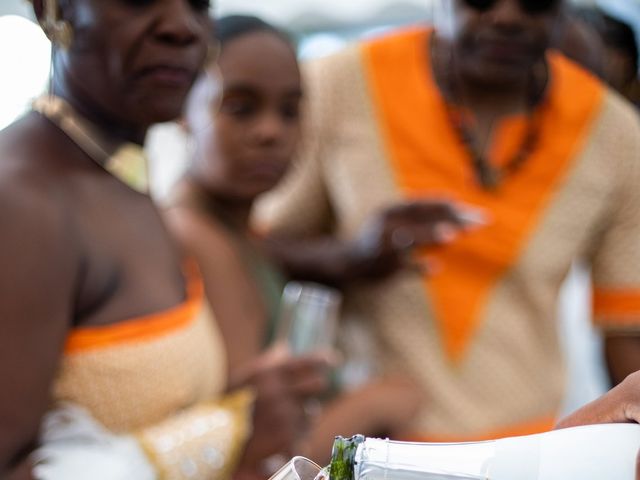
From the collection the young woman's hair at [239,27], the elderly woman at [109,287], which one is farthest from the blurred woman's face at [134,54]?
the young woman's hair at [239,27]

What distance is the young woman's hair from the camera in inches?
38.8

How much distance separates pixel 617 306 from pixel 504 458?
0.77 meters

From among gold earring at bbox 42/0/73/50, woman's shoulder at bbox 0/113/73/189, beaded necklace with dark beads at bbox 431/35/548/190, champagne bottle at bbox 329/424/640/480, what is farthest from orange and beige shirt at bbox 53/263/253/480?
beaded necklace with dark beads at bbox 431/35/548/190

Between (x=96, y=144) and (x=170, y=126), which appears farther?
(x=170, y=126)

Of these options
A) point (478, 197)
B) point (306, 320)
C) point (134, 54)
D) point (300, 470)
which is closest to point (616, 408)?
point (300, 470)

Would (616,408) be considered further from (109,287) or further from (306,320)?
(306,320)

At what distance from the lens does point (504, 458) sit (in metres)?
0.32

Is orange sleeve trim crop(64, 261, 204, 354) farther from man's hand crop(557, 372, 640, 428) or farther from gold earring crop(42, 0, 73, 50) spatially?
man's hand crop(557, 372, 640, 428)

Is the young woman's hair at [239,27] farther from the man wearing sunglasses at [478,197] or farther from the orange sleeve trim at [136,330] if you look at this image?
the orange sleeve trim at [136,330]

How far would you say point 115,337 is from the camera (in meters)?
0.63

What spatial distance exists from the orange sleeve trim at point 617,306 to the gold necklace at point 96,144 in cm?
56

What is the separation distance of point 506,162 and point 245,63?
314mm

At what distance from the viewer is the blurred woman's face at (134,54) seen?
0.66 m

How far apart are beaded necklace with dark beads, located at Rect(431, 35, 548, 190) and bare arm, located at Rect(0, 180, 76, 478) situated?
564mm
